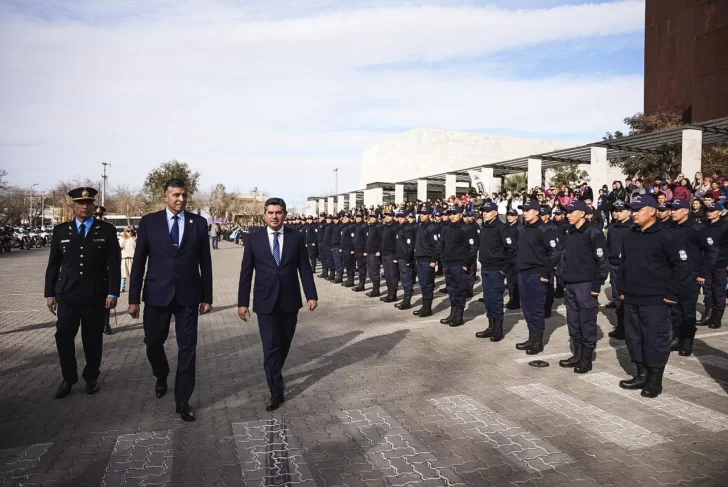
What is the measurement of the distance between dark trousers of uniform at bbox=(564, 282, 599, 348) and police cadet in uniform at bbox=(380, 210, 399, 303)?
6.27 m

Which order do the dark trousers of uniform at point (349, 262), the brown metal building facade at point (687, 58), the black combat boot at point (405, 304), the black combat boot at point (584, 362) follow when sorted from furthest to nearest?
the brown metal building facade at point (687, 58) → the dark trousers of uniform at point (349, 262) → the black combat boot at point (405, 304) → the black combat boot at point (584, 362)

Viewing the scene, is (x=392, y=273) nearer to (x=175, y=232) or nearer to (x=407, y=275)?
(x=407, y=275)

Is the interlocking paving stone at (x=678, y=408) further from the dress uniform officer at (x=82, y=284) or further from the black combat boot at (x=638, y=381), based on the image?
the dress uniform officer at (x=82, y=284)

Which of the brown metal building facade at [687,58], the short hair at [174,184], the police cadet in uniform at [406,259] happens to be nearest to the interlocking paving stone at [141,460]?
the short hair at [174,184]

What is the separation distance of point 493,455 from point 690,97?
34.7 metres

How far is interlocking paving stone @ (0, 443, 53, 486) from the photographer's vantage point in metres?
4.02

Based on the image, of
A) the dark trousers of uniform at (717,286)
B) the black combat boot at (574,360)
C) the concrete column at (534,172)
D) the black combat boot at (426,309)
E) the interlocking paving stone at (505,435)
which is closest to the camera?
the interlocking paving stone at (505,435)

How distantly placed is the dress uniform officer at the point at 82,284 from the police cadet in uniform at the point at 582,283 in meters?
5.47

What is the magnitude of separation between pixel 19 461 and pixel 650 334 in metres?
5.97

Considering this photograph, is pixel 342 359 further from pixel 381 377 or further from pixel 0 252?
pixel 0 252

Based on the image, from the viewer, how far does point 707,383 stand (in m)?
6.31

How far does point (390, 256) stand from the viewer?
1337 centimetres

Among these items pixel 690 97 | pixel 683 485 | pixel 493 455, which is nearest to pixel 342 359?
pixel 493 455

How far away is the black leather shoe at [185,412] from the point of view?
5.16 metres
